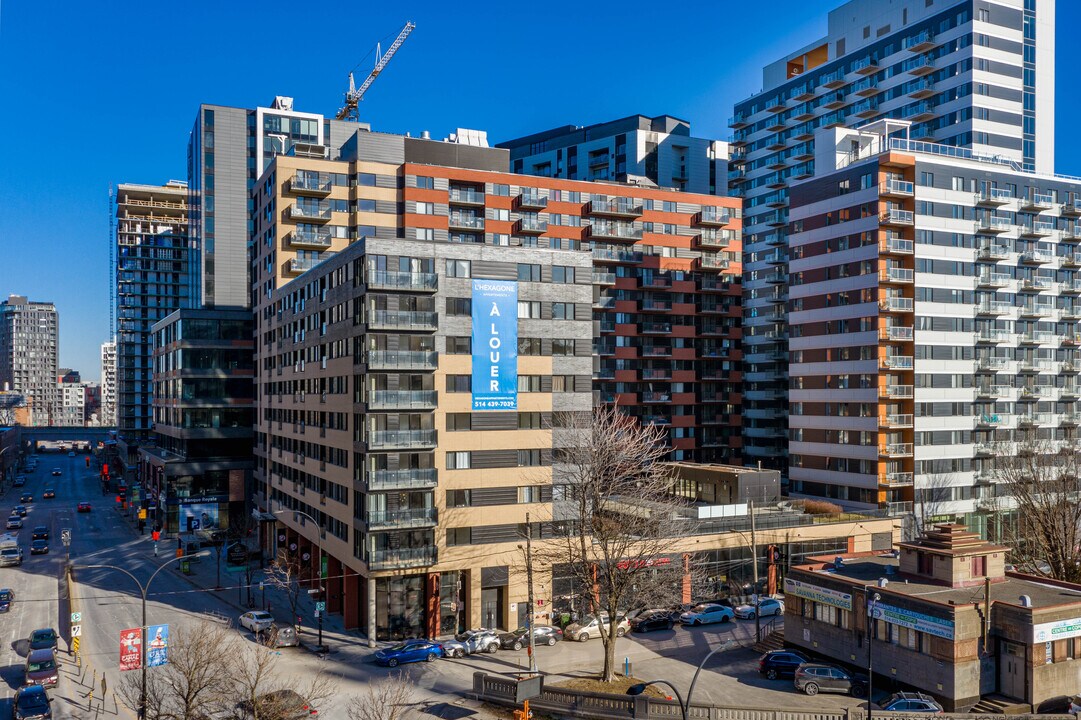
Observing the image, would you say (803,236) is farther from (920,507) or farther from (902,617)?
(902,617)

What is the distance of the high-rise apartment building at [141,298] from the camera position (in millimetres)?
180125

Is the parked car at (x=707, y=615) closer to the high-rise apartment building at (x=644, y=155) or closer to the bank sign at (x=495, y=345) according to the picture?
the bank sign at (x=495, y=345)

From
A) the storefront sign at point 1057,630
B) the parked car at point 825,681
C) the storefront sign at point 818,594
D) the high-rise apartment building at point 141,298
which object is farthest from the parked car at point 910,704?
the high-rise apartment building at point 141,298

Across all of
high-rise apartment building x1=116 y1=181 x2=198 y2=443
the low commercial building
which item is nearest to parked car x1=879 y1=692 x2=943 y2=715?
the low commercial building

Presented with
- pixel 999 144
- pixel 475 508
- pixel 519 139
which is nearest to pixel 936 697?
pixel 475 508

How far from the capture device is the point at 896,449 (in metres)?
80.1

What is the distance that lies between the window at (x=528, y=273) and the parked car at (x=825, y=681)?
103ft

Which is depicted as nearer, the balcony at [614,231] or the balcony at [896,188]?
the balcony at [896,188]

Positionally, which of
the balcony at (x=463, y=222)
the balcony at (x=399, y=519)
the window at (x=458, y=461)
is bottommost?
the balcony at (x=399, y=519)

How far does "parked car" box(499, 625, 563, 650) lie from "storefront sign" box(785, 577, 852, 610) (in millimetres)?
16158

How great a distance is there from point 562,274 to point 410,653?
94.3 feet

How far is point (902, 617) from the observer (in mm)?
47750

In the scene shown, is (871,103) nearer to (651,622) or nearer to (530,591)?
(651,622)

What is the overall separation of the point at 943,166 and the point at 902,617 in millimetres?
52264
